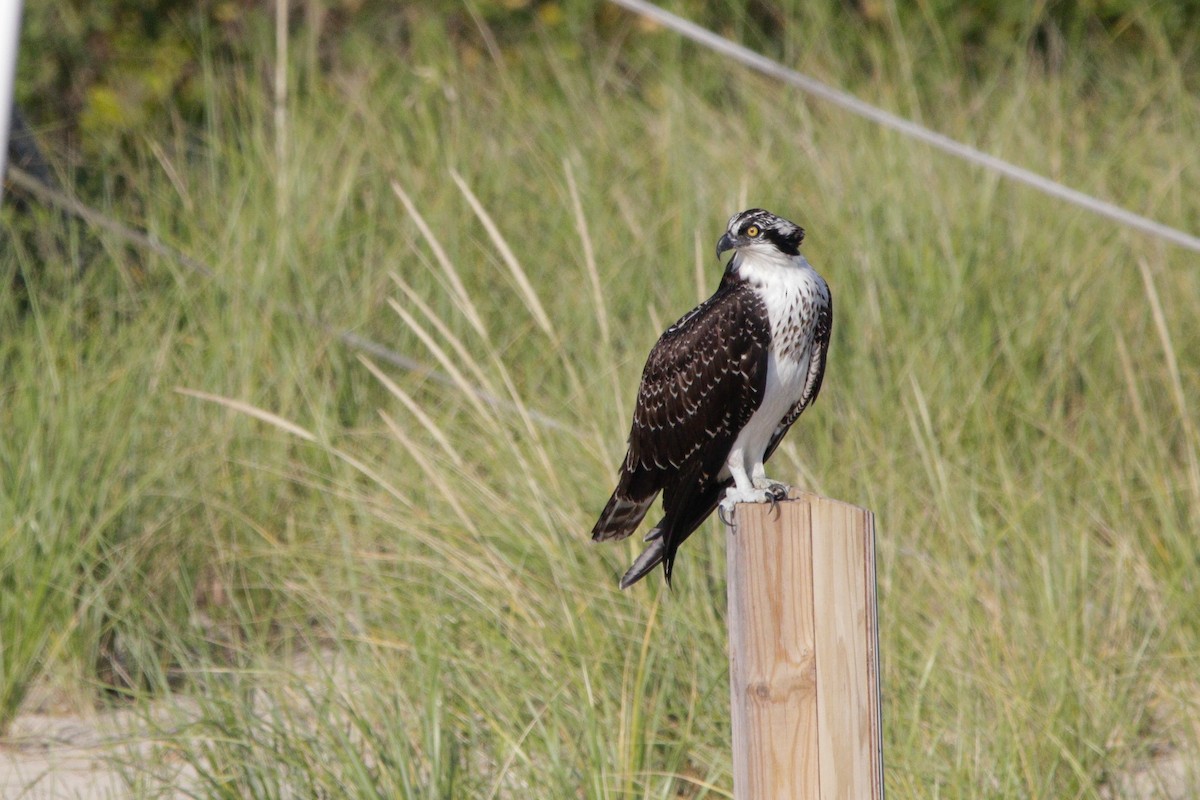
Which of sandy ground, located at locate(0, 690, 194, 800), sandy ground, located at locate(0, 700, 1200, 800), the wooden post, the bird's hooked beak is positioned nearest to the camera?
the wooden post

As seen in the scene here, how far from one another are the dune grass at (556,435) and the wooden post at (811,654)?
736mm

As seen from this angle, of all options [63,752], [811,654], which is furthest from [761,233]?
[63,752]

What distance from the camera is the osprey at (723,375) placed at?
2.97 m

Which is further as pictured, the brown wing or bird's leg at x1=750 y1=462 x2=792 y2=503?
the brown wing

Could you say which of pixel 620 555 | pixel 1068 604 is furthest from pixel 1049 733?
pixel 620 555

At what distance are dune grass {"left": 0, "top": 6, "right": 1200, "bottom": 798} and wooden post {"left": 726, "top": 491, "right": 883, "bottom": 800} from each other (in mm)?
736

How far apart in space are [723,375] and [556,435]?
4.36 ft

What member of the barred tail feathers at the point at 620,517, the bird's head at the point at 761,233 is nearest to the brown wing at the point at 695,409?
the barred tail feathers at the point at 620,517

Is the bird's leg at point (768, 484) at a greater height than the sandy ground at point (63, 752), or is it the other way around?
the bird's leg at point (768, 484)

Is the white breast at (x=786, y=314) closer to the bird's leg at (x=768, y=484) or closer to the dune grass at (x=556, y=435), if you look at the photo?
the bird's leg at (x=768, y=484)

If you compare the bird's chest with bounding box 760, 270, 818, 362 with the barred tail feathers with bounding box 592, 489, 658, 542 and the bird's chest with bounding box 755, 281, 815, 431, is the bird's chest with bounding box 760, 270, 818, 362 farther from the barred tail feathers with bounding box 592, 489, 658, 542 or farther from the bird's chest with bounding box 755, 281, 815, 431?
the barred tail feathers with bounding box 592, 489, 658, 542

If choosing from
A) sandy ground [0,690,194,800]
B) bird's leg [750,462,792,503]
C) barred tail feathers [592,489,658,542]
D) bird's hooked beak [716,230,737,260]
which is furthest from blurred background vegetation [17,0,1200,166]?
barred tail feathers [592,489,658,542]

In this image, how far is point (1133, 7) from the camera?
27.9ft

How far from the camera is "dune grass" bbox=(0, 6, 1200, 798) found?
3363 mm
